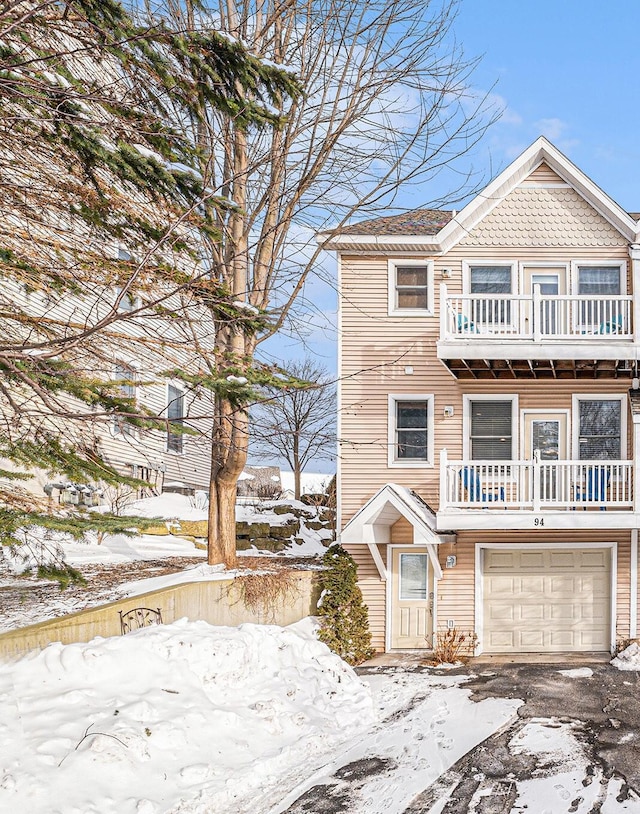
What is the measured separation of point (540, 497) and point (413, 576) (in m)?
3.00

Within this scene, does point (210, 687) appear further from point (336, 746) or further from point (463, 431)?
point (463, 431)

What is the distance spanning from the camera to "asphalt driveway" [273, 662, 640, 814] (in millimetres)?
7168

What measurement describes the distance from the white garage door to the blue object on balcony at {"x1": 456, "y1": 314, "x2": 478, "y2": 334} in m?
4.45

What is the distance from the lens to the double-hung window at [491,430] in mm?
14953

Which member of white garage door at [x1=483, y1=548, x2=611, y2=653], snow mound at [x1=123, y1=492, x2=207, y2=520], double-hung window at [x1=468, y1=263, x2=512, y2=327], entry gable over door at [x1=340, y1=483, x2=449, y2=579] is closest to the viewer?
entry gable over door at [x1=340, y1=483, x2=449, y2=579]

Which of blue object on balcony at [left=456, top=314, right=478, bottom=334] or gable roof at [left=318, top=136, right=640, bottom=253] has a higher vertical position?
gable roof at [left=318, top=136, right=640, bottom=253]

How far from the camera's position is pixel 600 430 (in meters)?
14.8

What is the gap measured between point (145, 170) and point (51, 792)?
5431mm

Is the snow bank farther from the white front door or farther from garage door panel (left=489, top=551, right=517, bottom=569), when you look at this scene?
garage door panel (left=489, top=551, right=517, bottom=569)

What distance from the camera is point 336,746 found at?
29.3 feet

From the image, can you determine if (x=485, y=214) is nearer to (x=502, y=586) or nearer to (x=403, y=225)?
(x=403, y=225)

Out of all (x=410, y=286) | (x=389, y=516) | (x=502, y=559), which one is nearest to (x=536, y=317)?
(x=410, y=286)

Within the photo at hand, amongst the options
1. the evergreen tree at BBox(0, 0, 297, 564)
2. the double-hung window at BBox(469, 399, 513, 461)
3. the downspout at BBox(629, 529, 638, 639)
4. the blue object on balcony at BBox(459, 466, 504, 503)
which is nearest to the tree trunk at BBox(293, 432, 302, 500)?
the double-hung window at BBox(469, 399, 513, 461)

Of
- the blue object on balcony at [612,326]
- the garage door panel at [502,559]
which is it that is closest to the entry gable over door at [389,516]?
the garage door panel at [502,559]
